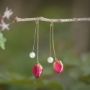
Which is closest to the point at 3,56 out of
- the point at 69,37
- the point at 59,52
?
the point at 59,52

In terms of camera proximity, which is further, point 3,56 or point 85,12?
point 85,12

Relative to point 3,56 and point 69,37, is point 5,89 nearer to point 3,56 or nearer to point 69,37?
point 3,56

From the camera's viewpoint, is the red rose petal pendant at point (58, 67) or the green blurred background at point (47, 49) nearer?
the red rose petal pendant at point (58, 67)

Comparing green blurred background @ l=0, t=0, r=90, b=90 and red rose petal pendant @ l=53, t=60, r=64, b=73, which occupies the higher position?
green blurred background @ l=0, t=0, r=90, b=90

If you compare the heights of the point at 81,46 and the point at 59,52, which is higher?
the point at 81,46

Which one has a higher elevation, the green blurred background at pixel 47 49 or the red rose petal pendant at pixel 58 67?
the green blurred background at pixel 47 49

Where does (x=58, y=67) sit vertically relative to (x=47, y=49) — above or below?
below

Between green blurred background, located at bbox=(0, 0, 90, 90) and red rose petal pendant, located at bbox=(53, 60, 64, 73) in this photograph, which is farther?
green blurred background, located at bbox=(0, 0, 90, 90)

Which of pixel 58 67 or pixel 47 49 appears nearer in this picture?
pixel 58 67
